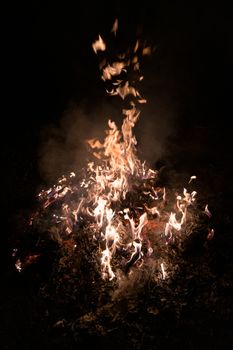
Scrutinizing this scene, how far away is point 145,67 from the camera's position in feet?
32.9

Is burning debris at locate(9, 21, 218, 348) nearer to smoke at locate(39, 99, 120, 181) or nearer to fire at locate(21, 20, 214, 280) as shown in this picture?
fire at locate(21, 20, 214, 280)

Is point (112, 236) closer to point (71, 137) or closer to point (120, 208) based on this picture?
point (120, 208)

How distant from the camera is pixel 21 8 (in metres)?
8.93

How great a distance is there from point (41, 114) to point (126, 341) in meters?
7.39

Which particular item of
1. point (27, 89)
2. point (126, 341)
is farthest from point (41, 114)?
point (126, 341)

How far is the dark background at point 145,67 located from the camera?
854 centimetres

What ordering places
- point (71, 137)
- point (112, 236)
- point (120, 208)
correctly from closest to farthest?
point (112, 236) < point (120, 208) < point (71, 137)

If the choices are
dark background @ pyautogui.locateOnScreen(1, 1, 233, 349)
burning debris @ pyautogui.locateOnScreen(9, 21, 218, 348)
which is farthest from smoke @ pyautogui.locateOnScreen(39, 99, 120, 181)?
→ burning debris @ pyautogui.locateOnScreen(9, 21, 218, 348)

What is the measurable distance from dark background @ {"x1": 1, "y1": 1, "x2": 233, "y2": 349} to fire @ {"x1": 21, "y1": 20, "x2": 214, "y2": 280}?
169cm

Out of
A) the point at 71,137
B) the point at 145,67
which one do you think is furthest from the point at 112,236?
the point at 145,67

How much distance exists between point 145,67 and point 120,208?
5957 millimetres

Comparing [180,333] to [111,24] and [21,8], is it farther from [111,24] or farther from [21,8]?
Answer: [21,8]

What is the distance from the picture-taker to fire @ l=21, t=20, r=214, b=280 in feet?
15.6

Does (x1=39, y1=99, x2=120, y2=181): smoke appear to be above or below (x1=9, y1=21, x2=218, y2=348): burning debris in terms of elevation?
above
